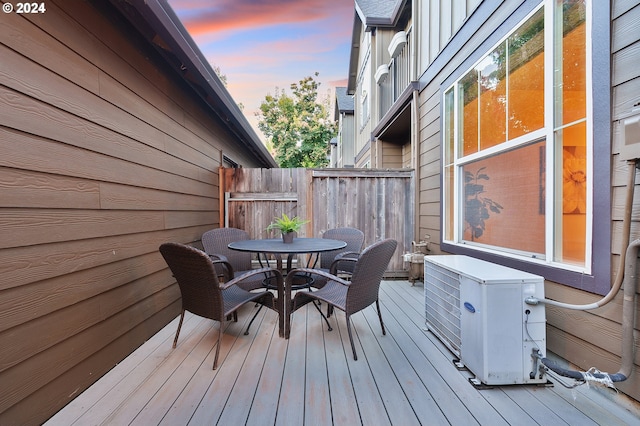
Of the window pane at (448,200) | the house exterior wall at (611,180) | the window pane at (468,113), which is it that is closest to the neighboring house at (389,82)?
the window pane at (448,200)

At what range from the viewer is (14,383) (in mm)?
1253

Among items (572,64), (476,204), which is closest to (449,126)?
(476,204)

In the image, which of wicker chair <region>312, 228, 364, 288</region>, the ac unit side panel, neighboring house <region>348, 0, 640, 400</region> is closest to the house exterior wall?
neighboring house <region>348, 0, 640, 400</region>

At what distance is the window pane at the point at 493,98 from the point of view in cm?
248

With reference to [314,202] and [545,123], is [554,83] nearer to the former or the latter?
[545,123]

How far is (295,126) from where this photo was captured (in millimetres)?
15953

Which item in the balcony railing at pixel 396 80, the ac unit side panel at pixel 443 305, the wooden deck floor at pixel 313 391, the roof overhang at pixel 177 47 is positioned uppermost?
the balcony railing at pixel 396 80

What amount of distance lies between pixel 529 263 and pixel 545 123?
3.30 feet

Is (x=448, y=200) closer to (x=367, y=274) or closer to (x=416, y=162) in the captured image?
(x=416, y=162)

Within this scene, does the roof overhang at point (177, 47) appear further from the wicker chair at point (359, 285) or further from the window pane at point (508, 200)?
the window pane at point (508, 200)

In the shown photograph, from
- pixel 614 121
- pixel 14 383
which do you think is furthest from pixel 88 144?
pixel 614 121

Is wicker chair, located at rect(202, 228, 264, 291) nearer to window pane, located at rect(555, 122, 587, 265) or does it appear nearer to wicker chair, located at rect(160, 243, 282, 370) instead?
wicker chair, located at rect(160, 243, 282, 370)

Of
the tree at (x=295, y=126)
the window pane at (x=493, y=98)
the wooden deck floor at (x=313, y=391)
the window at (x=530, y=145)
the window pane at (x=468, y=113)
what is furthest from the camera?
the tree at (x=295, y=126)

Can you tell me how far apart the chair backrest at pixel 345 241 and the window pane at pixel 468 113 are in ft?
4.91
